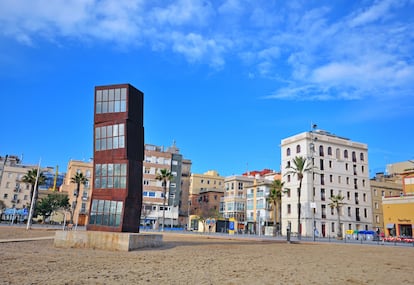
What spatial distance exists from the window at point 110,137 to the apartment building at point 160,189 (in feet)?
179

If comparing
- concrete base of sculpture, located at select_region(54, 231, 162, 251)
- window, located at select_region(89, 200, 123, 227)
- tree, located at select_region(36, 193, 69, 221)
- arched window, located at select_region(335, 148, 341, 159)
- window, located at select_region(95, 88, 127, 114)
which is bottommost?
concrete base of sculpture, located at select_region(54, 231, 162, 251)

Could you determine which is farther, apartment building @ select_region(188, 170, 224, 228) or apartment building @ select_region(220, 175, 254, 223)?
apartment building @ select_region(188, 170, 224, 228)

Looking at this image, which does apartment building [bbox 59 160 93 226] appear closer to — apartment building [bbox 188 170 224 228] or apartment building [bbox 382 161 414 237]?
apartment building [bbox 188 170 224 228]

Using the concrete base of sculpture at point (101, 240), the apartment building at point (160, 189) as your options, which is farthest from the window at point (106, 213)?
the apartment building at point (160, 189)

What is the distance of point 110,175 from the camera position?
23562mm

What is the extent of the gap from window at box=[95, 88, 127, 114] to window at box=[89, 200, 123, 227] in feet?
20.3

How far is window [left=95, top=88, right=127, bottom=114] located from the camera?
2451 centimetres

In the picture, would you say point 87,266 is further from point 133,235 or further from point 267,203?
point 267,203

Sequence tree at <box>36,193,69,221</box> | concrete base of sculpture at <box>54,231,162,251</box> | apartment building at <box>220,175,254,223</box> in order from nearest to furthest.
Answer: concrete base of sculpture at <box>54,231,162,251</box> → tree at <box>36,193,69,221</box> → apartment building at <box>220,175,254,223</box>

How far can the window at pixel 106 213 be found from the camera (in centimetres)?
2255

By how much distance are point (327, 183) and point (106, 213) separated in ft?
186

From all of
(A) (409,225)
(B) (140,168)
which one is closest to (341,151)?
(A) (409,225)

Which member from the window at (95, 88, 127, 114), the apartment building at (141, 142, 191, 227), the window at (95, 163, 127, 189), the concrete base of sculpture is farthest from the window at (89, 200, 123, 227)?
the apartment building at (141, 142, 191, 227)

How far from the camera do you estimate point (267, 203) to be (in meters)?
77.6
